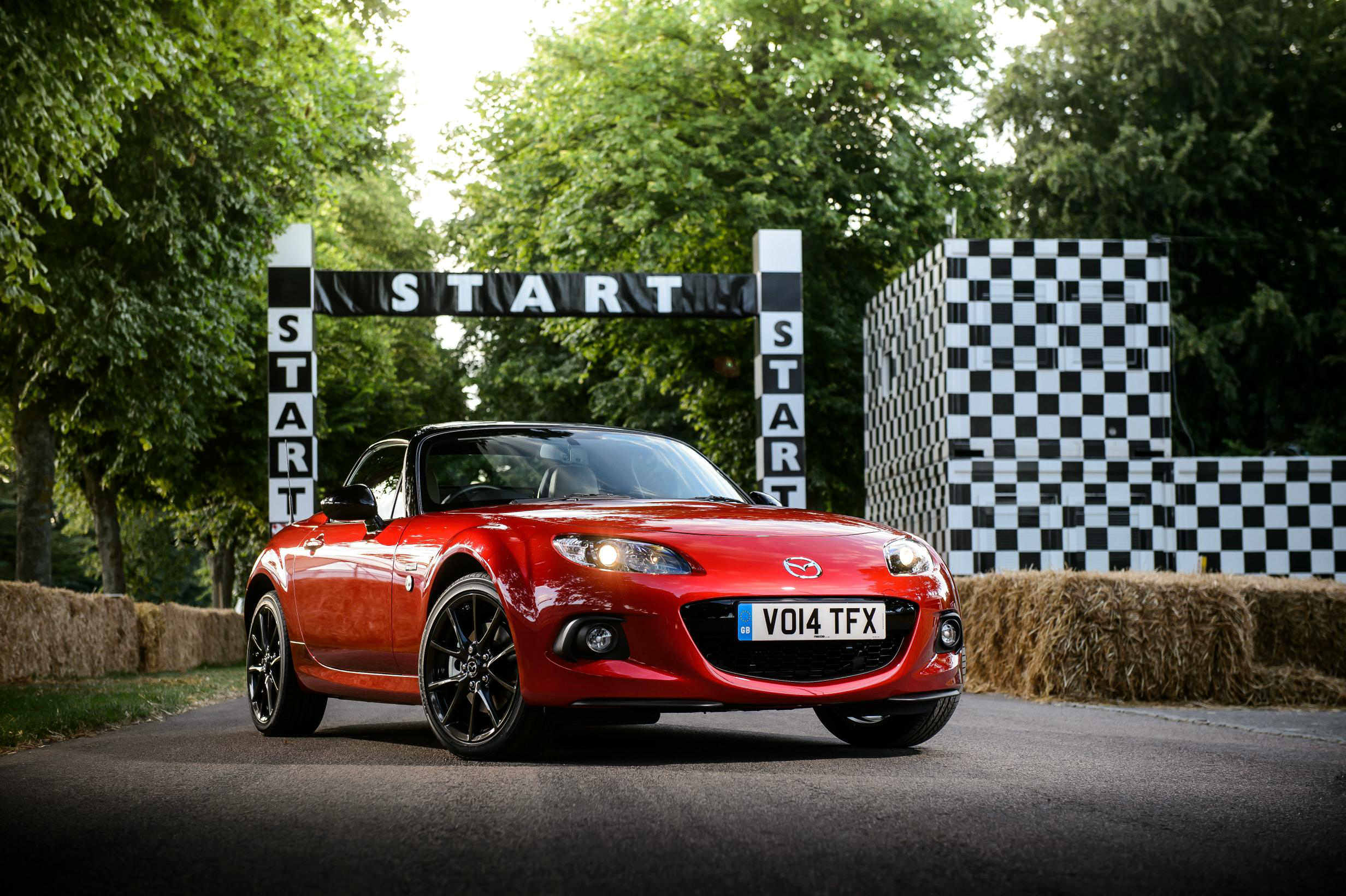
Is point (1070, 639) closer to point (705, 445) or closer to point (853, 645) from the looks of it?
point (853, 645)

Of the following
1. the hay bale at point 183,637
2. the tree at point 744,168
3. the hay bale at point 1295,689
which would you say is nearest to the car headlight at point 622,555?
the hay bale at point 1295,689

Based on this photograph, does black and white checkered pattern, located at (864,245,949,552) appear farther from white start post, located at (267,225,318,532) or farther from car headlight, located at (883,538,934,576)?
car headlight, located at (883,538,934,576)

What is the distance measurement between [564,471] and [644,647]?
1.73m

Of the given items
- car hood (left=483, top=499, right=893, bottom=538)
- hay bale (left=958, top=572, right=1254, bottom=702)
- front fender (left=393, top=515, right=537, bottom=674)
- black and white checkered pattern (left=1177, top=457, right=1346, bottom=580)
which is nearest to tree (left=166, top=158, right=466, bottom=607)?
black and white checkered pattern (left=1177, top=457, right=1346, bottom=580)

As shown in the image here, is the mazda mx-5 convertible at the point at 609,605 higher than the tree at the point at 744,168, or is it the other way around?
the tree at the point at 744,168

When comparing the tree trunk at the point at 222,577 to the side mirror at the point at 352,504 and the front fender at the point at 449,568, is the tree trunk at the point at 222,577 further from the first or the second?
the front fender at the point at 449,568

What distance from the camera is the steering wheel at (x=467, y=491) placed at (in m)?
7.48

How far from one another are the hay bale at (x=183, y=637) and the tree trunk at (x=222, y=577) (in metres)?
8.73

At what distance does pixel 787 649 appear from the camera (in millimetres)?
6227

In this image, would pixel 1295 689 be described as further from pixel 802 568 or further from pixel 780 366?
pixel 780 366

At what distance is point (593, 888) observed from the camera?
3.76 metres

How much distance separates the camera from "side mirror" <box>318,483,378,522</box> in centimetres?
747

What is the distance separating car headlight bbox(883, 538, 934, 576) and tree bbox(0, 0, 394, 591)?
12.0 metres

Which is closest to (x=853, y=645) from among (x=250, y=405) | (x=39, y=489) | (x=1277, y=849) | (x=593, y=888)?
(x=1277, y=849)
